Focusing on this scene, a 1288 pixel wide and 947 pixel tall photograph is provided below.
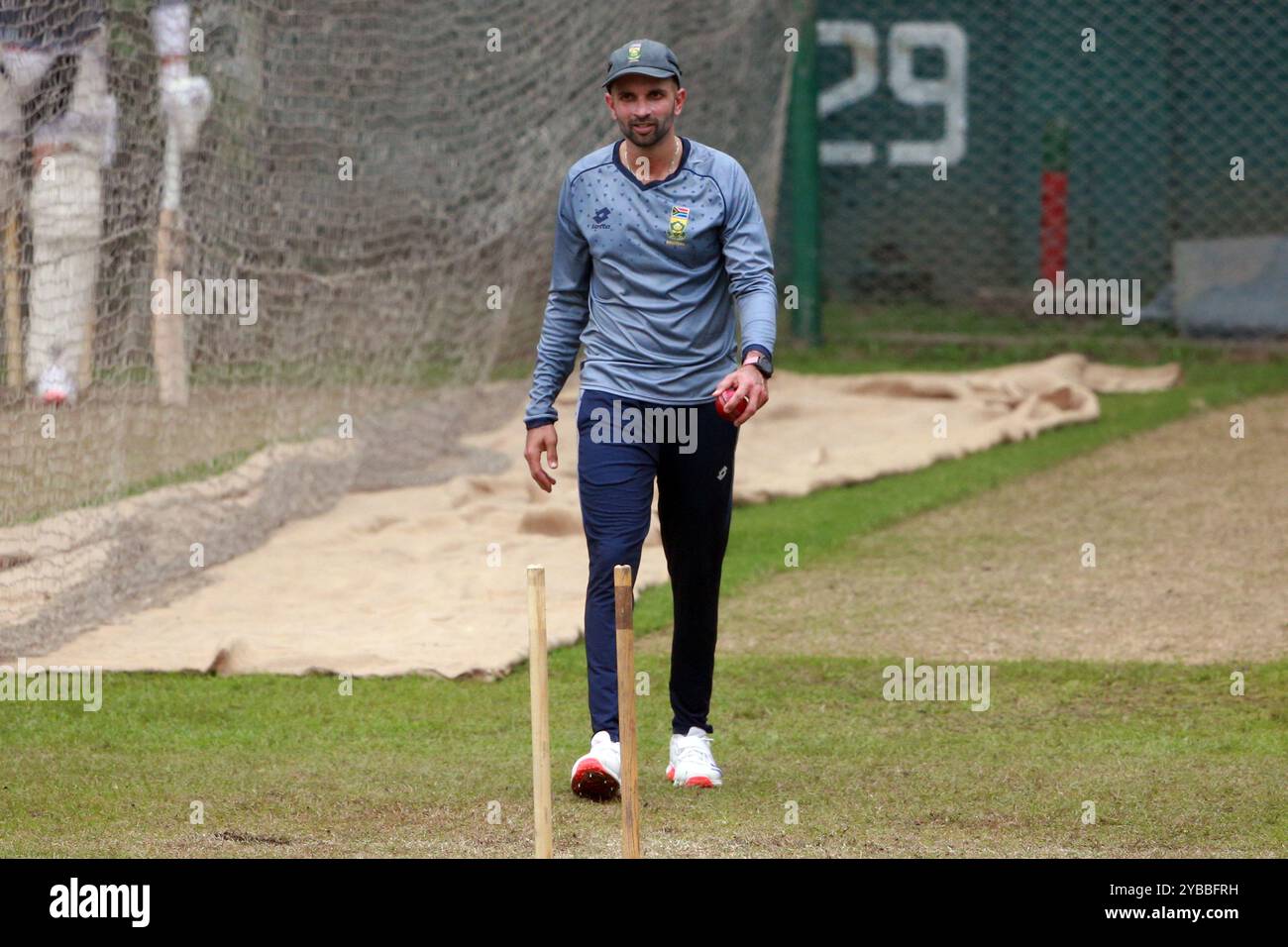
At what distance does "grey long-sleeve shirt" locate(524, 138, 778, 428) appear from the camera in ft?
15.5

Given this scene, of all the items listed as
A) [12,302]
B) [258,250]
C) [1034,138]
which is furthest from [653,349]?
[1034,138]

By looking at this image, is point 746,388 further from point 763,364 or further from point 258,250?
point 258,250

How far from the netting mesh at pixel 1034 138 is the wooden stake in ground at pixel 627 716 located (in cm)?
1133

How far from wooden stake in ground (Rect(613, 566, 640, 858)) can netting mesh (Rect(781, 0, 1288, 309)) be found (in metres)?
11.3

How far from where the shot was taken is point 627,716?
3594 mm

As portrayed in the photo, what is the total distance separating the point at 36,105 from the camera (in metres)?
6.46

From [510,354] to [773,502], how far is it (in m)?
2.73

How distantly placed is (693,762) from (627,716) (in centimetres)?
129

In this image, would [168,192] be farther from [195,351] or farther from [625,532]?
[625,532]

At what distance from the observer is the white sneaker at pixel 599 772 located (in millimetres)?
4648
